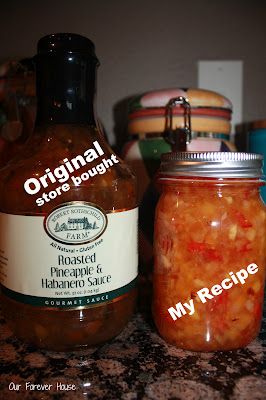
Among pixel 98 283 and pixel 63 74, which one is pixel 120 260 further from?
pixel 63 74

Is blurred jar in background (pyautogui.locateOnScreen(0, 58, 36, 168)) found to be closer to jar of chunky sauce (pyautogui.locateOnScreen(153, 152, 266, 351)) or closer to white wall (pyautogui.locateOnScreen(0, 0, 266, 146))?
white wall (pyautogui.locateOnScreen(0, 0, 266, 146))

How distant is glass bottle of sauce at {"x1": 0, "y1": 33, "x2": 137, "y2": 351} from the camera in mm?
433

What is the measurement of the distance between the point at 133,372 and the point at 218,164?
26 centimetres

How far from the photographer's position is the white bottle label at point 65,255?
1.41 ft

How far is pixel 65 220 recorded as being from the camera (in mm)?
427

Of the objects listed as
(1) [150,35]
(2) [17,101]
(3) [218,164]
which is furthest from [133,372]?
(1) [150,35]

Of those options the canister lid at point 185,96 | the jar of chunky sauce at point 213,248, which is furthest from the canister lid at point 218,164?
the canister lid at point 185,96

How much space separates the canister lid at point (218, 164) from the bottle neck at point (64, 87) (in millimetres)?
141

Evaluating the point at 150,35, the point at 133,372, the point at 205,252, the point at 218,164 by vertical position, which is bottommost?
the point at 133,372

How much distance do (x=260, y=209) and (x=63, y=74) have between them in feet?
0.99

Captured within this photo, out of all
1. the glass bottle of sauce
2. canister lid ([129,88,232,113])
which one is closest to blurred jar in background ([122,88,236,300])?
canister lid ([129,88,232,113])

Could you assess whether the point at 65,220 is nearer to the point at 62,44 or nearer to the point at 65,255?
the point at 65,255

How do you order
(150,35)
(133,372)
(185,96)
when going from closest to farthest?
1. (133,372)
2. (185,96)
3. (150,35)

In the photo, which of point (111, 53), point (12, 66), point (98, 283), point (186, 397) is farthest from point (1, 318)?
point (111, 53)
